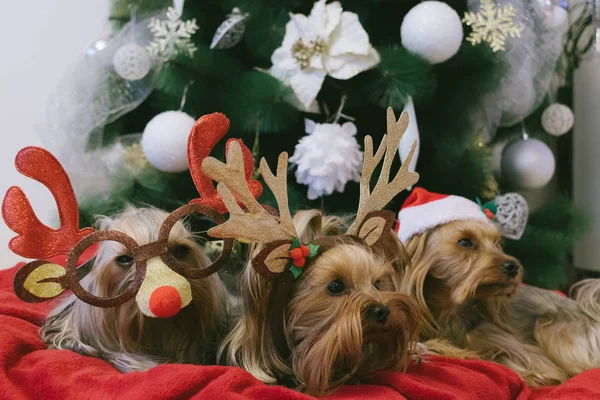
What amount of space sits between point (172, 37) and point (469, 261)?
3.57 ft

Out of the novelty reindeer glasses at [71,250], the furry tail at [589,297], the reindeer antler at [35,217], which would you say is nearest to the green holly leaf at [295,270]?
the novelty reindeer glasses at [71,250]

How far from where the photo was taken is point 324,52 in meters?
1.75

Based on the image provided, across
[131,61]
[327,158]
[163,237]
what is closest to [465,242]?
[327,158]

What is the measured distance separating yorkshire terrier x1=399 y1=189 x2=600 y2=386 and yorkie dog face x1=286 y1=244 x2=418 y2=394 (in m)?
0.37

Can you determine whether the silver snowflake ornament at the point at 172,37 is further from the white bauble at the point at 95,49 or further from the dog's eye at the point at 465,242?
the dog's eye at the point at 465,242

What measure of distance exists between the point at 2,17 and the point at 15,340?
1579 millimetres

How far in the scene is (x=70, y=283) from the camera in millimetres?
1046

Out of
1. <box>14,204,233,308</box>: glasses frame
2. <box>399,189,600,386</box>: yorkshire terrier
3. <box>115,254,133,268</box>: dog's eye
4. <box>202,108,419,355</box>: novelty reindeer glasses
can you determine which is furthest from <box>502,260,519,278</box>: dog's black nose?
<box>115,254,133,268</box>: dog's eye

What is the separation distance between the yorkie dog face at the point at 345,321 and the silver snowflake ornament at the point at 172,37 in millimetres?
960

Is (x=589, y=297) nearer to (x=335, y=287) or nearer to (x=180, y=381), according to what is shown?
(x=335, y=287)

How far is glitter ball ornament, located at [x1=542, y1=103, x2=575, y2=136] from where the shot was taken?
7.29 ft

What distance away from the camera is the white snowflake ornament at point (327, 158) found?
5.53ft

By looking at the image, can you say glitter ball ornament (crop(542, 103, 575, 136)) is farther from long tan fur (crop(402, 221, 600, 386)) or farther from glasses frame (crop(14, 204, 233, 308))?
glasses frame (crop(14, 204, 233, 308))

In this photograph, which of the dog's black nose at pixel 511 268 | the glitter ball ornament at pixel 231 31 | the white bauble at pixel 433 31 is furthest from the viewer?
the glitter ball ornament at pixel 231 31
